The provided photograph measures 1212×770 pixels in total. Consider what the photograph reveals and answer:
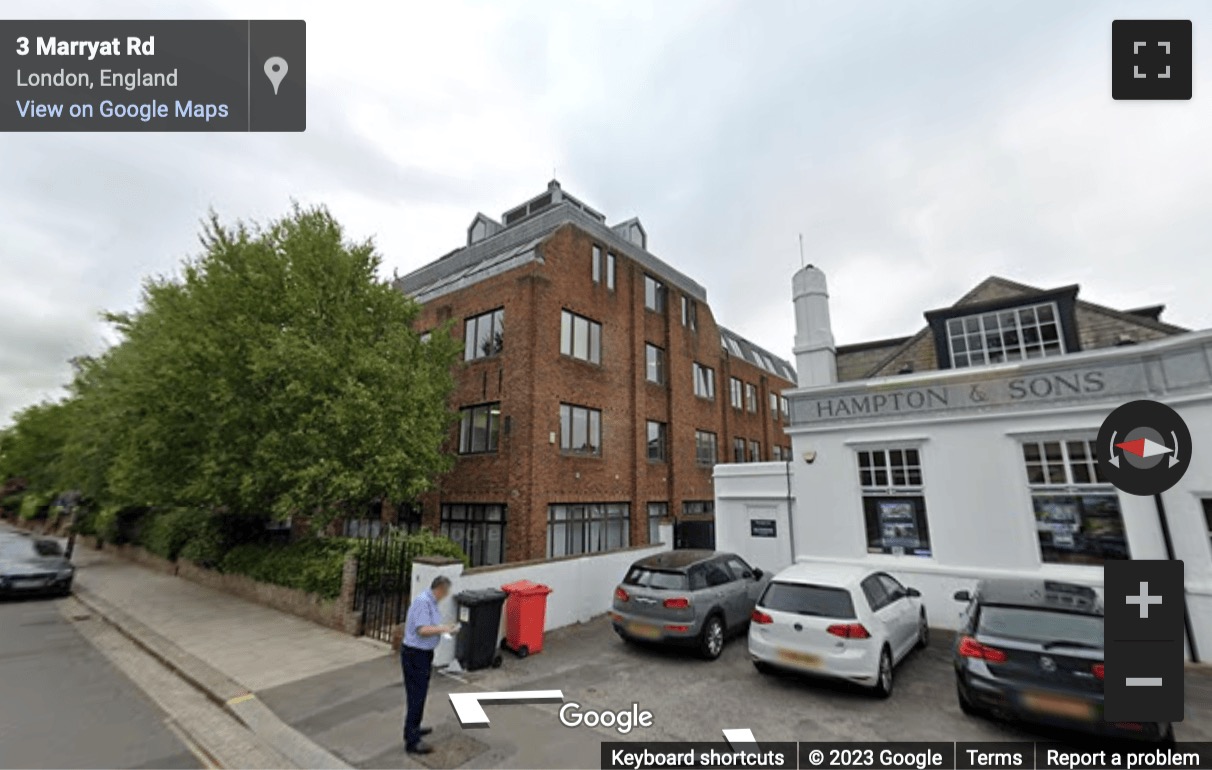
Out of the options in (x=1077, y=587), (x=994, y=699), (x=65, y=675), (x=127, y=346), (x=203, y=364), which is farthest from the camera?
(x=127, y=346)

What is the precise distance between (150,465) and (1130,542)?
20.8 metres

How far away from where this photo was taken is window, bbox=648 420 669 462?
19078 mm

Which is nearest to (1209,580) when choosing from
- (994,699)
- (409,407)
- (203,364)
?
(994,699)

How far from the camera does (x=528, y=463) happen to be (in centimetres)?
1423

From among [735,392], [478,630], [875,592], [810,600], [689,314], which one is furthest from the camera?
[735,392]

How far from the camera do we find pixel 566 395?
1567 cm

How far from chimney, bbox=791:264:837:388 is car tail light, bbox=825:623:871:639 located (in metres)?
6.99

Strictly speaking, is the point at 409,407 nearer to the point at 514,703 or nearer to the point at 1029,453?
the point at 514,703

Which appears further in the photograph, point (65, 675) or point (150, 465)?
point (150, 465)

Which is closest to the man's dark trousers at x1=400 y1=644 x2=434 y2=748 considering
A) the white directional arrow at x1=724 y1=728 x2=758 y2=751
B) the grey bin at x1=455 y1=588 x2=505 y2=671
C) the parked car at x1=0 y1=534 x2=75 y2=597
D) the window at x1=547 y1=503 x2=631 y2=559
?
the grey bin at x1=455 y1=588 x2=505 y2=671

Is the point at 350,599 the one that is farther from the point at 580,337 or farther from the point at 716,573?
the point at 580,337

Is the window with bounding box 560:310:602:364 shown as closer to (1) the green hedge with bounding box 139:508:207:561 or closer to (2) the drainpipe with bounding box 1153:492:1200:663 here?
(1) the green hedge with bounding box 139:508:207:561

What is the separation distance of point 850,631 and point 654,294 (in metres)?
16.0

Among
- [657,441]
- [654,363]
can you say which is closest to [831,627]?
[657,441]
